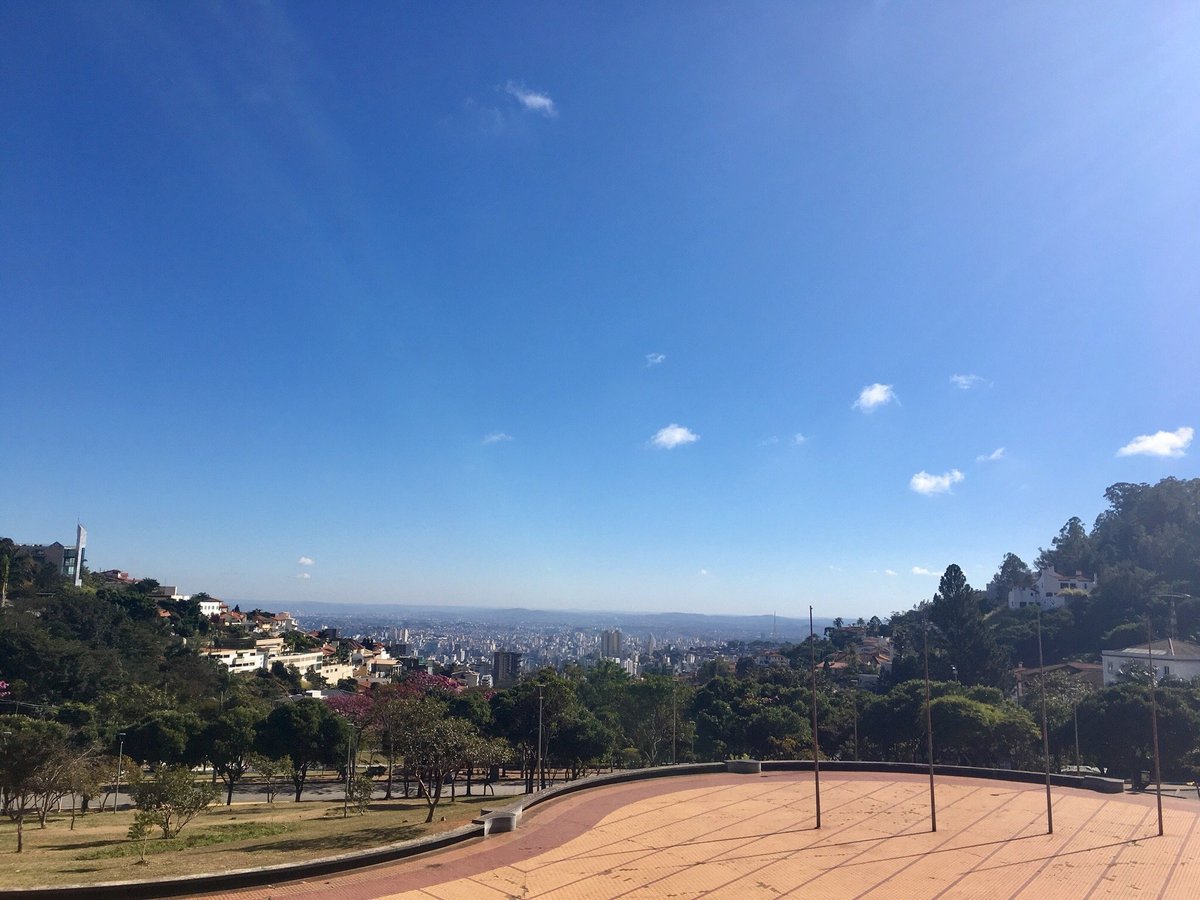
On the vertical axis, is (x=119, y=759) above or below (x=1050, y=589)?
below

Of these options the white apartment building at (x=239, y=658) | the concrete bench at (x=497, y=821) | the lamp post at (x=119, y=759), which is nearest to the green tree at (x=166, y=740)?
the lamp post at (x=119, y=759)

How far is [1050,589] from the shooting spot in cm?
10431

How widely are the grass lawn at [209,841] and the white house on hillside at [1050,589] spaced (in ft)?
324

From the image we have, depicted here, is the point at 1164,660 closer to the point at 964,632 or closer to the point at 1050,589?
the point at 964,632

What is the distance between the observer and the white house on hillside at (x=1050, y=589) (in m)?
101

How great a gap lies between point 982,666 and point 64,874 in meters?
69.9

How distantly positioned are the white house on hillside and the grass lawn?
324 ft

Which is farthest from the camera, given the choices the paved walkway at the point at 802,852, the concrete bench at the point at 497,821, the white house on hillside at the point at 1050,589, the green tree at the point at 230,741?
the white house on hillside at the point at 1050,589

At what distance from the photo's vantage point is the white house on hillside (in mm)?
101375

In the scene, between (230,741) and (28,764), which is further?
(230,741)

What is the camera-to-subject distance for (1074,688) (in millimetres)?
51594

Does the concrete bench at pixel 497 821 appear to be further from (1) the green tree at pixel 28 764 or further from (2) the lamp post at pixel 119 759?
(2) the lamp post at pixel 119 759

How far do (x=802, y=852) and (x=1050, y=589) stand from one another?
10515 cm

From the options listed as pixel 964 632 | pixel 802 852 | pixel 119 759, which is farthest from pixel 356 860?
pixel 964 632
